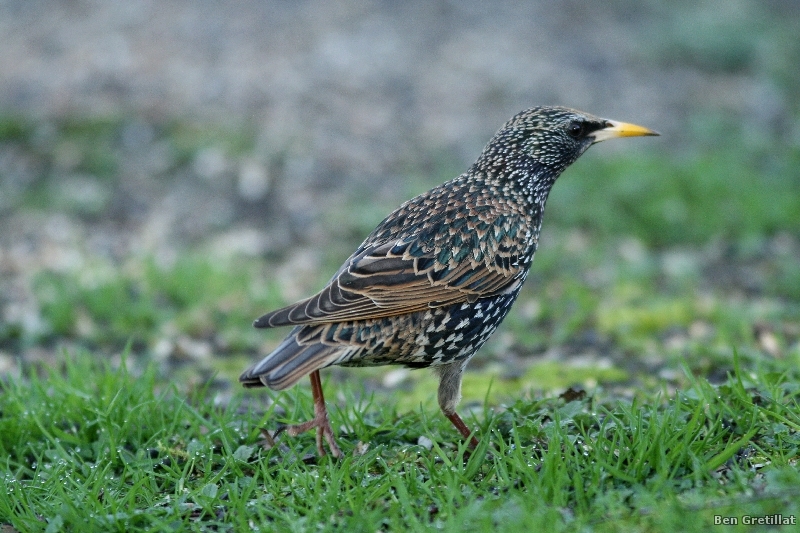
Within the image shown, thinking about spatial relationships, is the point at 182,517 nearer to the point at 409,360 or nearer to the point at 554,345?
the point at 409,360

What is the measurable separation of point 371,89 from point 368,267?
23.8ft

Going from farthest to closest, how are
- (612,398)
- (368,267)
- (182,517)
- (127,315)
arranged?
(127,315) < (612,398) < (368,267) < (182,517)

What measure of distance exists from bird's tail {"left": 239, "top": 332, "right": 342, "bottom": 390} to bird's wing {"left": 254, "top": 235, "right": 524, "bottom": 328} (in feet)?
0.37

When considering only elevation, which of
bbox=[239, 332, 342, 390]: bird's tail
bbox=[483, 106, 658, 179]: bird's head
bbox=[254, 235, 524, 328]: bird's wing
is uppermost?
bbox=[483, 106, 658, 179]: bird's head

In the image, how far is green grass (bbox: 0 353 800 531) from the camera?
3.73 m

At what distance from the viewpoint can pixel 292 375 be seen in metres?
4.20

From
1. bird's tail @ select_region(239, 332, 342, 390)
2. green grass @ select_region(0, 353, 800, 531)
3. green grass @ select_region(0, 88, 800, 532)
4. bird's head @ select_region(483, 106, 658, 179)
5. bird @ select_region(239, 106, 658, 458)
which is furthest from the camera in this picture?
bird's head @ select_region(483, 106, 658, 179)

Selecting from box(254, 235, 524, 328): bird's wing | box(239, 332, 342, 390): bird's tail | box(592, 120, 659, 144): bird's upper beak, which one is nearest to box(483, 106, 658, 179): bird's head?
box(592, 120, 659, 144): bird's upper beak

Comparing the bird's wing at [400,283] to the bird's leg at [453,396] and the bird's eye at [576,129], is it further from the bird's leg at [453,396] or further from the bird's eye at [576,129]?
the bird's eye at [576,129]

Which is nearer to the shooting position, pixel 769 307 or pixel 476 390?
pixel 476 390

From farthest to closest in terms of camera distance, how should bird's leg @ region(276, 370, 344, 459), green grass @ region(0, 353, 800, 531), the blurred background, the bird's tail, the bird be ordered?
the blurred background < bird's leg @ region(276, 370, 344, 459) < the bird < the bird's tail < green grass @ region(0, 353, 800, 531)

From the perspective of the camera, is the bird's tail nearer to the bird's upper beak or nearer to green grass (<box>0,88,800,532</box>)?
green grass (<box>0,88,800,532</box>)

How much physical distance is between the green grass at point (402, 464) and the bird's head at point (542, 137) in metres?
1.28

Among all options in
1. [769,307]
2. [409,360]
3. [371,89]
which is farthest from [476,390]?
[371,89]
